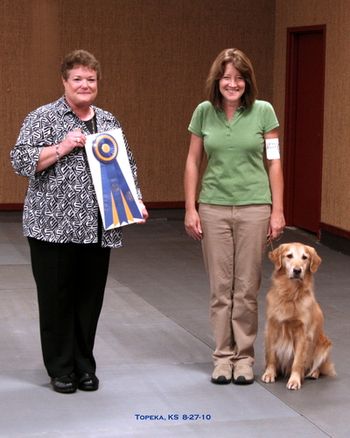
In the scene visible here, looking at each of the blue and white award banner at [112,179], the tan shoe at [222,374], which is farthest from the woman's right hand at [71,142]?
the tan shoe at [222,374]

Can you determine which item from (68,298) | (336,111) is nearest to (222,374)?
(68,298)

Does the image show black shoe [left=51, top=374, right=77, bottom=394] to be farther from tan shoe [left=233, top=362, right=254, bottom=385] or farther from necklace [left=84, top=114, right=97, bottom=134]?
necklace [left=84, top=114, right=97, bottom=134]

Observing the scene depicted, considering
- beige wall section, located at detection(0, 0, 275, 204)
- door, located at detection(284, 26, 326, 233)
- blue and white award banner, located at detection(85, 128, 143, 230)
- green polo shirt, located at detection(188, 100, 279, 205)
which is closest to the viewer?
blue and white award banner, located at detection(85, 128, 143, 230)

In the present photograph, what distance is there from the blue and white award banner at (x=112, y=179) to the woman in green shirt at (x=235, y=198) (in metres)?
0.44

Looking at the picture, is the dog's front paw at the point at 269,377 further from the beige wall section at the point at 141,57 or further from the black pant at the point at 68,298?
the beige wall section at the point at 141,57

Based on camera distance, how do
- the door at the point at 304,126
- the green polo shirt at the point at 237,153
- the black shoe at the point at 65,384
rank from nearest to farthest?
the black shoe at the point at 65,384 → the green polo shirt at the point at 237,153 → the door at the point at 304,126

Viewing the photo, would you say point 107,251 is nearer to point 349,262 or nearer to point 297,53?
point 349,262

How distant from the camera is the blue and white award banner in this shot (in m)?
5.12

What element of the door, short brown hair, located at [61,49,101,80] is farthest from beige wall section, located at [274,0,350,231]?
short brown hair, located at [61,49,101,80]

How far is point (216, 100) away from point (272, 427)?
1.77 m

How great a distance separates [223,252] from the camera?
5488 mm

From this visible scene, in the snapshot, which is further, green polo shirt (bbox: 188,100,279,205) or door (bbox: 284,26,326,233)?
door (bbox: 284,26,326,233)

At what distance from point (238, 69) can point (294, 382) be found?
5.52ft

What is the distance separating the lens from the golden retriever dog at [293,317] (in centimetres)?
541
